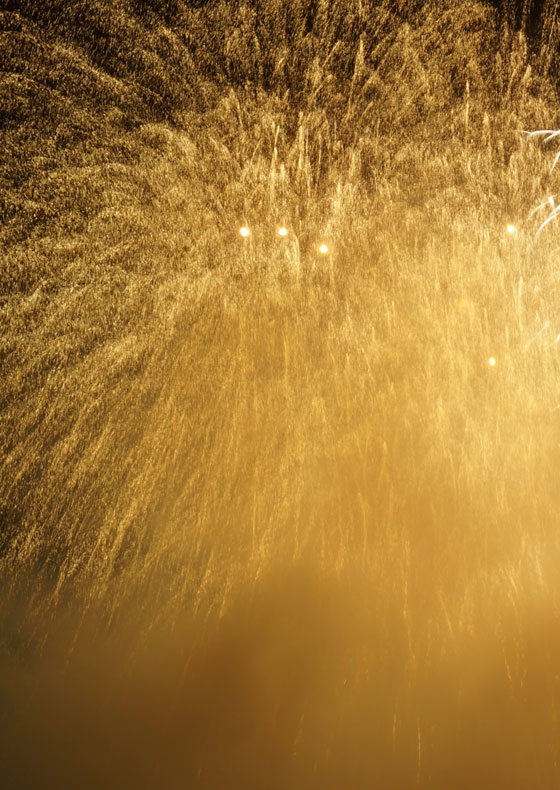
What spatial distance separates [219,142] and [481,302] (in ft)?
7.67

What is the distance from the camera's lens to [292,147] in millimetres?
3682

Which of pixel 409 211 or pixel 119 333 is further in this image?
pixel 119 333

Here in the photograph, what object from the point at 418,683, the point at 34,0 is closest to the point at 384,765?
the point at 418,683

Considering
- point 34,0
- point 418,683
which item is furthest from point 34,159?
point 418,683

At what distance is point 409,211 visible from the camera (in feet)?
13.5

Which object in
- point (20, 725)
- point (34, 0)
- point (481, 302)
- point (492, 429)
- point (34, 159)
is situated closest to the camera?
point (34, 0)

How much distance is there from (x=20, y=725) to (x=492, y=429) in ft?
21.6

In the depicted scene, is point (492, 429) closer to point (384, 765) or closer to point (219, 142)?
point (219, 142)

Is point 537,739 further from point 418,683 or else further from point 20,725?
point 20,725

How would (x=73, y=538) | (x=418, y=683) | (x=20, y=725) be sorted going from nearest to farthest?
(x=73, y=538), (x=418, y=683), (x=20, y=725)

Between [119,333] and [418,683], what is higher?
[119,333]

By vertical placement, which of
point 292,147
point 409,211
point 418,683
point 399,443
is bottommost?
point 418,683

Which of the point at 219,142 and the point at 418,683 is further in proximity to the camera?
the point at 418,683

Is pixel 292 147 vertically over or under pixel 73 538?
over
